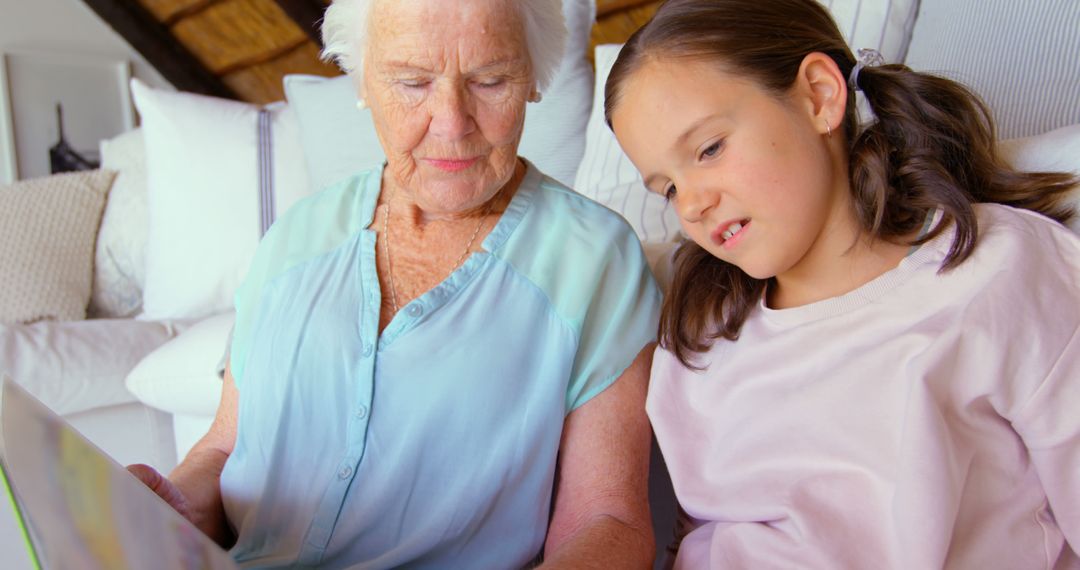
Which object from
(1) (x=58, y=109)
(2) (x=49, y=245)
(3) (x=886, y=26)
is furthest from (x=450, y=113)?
(1) (x=58, y=109)

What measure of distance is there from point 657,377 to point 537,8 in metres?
0.49

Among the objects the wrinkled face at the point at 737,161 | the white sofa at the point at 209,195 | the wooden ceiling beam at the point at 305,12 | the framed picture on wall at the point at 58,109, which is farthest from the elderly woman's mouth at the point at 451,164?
the framed picture on wall at the point at 58,109

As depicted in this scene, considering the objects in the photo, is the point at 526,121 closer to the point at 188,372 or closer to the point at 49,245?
the point at 188,372

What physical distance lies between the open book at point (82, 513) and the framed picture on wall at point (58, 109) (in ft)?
13.5

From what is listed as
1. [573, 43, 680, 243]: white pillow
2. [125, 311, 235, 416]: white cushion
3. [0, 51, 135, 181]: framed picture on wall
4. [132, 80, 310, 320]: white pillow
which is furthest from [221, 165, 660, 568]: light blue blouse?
[0, 51, 135, 181]: framed picture on wall

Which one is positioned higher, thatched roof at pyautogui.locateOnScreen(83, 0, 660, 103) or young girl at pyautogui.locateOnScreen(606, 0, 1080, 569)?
young girl at pyautogui.locateOnScreen(606, 0, 1080, 569)

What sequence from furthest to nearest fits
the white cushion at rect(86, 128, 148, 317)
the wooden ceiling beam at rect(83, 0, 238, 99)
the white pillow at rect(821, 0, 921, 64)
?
the wooden ceiling beam at rect(83, 0, 238, 99) → the white cushion at rect(86, 128, 148, 317) → the white pillow at rect(821, 0, 921, 64)

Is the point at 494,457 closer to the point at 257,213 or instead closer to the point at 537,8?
the point at 537,8

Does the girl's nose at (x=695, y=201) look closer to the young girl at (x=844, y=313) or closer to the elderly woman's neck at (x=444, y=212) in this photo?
the young girl at (x=844, y=313)

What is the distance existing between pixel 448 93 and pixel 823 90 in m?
0.44

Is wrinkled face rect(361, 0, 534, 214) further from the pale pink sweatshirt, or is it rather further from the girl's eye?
the pale pink sweatshirt

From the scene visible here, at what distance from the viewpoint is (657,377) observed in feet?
3.52

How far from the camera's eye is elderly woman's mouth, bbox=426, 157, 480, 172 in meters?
1.08

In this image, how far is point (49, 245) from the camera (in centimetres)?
267
